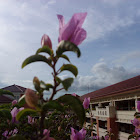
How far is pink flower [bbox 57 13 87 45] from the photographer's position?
102 centimetres

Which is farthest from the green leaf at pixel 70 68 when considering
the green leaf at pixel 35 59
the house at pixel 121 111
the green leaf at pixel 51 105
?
the house at pixel 121 111

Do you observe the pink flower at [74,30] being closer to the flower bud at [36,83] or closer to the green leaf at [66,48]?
the green leaf at [66,48]

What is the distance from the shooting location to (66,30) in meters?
1.02

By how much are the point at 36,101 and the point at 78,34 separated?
439 mm

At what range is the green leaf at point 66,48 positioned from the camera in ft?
3.04

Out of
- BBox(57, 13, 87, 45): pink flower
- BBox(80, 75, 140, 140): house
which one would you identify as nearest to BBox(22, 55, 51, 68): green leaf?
BBox(57, 13, 87, 45): pink flower

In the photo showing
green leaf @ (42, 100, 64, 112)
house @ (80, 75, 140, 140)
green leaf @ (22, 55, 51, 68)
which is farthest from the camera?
house @ (80, 75, 140, 140)

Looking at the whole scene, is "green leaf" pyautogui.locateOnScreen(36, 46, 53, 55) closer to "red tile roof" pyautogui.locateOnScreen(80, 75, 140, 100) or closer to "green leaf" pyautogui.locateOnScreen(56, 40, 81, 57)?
"green leaf" pyautogui.locateOnScreen(56, 40, 81, 57)

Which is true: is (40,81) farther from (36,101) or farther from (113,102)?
(113,102)

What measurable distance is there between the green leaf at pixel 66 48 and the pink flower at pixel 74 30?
66 mm

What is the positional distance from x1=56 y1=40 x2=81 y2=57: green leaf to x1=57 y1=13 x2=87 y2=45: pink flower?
0.07m

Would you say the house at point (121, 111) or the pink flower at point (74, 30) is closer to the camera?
the pink flower at point (74, 30)

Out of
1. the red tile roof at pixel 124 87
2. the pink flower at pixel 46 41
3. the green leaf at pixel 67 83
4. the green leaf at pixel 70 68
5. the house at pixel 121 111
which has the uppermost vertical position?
the red tile roof at pixel 124 87

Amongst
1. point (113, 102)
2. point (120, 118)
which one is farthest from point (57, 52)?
point (113, 102)
